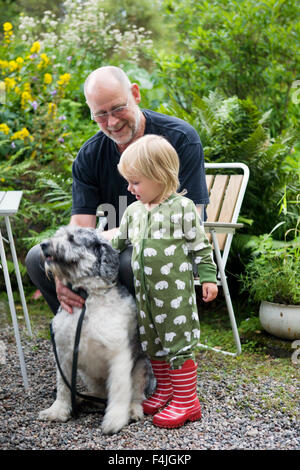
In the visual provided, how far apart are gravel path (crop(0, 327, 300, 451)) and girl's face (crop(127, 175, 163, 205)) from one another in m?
1.16

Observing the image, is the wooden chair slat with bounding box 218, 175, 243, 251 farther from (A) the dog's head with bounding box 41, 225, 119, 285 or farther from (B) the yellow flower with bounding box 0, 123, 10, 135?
(B) the yellow flower with bounding box 0, 123, 10, 135

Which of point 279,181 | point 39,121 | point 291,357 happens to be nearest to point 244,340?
point 291,357

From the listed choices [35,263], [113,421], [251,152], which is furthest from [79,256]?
[251,152]

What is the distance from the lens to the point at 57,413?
8.53 ft

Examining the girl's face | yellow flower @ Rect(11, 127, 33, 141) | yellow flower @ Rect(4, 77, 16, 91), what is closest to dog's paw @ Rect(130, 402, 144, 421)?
the girl's face

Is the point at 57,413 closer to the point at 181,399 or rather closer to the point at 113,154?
the point at 181,399

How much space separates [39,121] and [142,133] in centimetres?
304

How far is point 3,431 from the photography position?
2.46 metres

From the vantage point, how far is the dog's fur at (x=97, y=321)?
2422 mm

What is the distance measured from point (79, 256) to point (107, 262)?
161 mm

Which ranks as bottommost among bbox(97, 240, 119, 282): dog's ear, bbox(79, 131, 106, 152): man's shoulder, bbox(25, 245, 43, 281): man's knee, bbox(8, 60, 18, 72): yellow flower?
bbox(25, 245, 43, 281): man's knee

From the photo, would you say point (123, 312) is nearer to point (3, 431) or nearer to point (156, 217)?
point (156, 217)

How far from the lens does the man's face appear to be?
2.85m

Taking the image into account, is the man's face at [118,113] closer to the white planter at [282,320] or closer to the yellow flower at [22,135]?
the white planter at [282,320]
